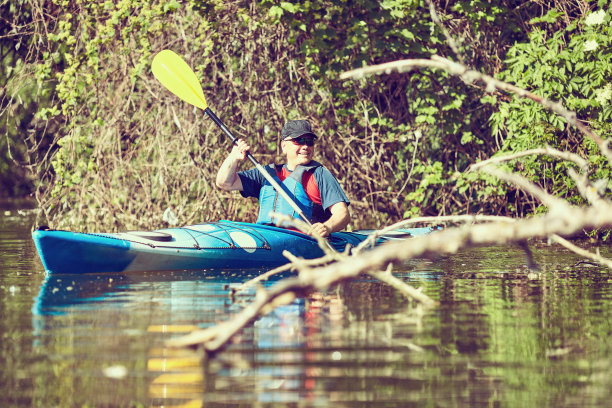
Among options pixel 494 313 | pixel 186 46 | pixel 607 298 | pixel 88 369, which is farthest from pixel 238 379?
pixel 186 46

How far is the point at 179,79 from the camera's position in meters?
8.71

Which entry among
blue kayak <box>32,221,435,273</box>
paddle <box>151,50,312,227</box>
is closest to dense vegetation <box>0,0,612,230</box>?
paddle <box>151,50,312,227</box>

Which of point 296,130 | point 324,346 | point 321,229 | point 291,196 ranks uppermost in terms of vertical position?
point 296,130

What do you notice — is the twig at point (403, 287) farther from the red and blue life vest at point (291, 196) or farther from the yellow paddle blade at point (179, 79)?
the yellow paddle blade at point (179, 79)

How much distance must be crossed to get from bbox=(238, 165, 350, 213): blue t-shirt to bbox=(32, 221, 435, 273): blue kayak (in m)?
0.28

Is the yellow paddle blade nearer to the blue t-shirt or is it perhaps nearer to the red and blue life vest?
the blue t-shirt

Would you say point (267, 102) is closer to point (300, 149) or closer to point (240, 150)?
point (300, 149)

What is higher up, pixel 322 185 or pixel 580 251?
pixel 322 185

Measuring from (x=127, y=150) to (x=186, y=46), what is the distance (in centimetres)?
121

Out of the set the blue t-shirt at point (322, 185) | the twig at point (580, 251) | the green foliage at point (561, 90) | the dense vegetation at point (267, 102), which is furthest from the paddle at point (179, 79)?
the twig at point (580, 251)

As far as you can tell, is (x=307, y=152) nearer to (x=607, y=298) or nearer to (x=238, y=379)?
(x=607, y=298)

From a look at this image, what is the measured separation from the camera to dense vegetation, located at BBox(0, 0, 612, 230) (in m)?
9.68

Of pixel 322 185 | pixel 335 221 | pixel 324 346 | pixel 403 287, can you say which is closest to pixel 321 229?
pixel 335 221

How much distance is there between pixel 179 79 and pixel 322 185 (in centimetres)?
184
